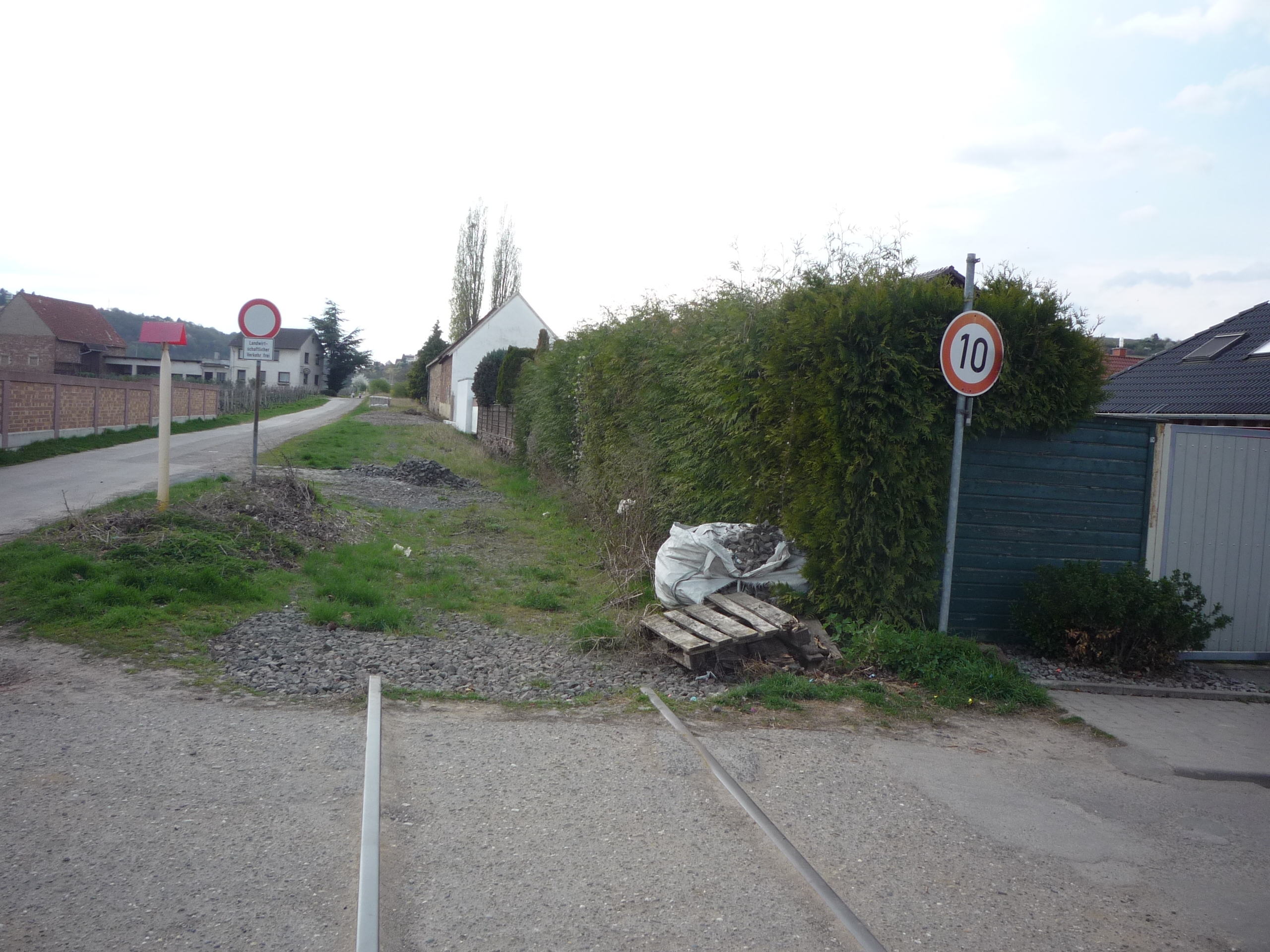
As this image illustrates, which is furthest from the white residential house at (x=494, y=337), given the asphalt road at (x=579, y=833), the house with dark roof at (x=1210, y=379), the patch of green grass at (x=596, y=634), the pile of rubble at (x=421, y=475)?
the asphalt road at (x=579, y=833)

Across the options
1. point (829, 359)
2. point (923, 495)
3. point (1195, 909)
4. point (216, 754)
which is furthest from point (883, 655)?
point (216, 754)

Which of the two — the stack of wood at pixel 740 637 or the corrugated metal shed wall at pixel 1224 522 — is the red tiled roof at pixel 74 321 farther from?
the corrugated metal shed wall at pixel 1224 522

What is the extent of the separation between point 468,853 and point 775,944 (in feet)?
4.53

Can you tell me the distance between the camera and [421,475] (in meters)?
19.6

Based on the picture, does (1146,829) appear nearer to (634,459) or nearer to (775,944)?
(775,944)

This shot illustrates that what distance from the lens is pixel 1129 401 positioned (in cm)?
2077

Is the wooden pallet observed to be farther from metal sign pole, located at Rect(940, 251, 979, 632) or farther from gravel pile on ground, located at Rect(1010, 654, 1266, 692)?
gravel pile on ground, located at Rect(1010, 654, 1266, 692)

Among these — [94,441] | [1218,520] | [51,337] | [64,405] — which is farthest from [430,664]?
[51,337]

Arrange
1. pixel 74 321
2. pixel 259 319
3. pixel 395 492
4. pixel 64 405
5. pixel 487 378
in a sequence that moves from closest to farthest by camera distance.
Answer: pixel 259 319, pixel 395 492, pixel 64 405, pixel 487 378, pixel 74 321

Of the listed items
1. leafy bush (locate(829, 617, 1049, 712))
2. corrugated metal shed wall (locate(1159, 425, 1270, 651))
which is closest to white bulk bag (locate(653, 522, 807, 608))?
leafy bush (locate(829, 617, 1049, 712))

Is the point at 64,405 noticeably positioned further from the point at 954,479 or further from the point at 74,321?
the point at 74,321

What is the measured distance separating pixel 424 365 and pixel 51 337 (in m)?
29.4

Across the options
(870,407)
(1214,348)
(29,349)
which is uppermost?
(29,349)

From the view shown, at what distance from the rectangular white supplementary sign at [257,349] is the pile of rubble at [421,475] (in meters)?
6.93
